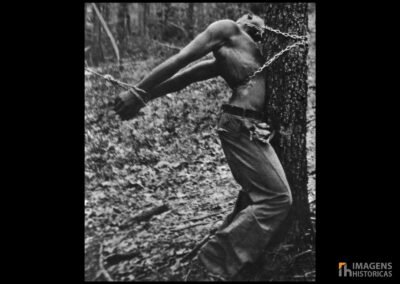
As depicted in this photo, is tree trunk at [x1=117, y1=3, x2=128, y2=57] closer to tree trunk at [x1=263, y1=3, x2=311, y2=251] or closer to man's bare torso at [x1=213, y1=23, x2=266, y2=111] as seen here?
man's bare torso at [x1=213, y1=23, x2=266, y2=111]

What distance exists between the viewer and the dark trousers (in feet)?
11.1

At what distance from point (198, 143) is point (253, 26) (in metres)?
1.03

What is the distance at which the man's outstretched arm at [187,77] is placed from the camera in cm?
358

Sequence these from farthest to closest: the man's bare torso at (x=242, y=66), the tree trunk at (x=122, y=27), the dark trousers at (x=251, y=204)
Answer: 1. the tree trunk at (x=122, y=27)
2. the man's bare torso at (x=242, y=66)
3. the dark trousers at (x=251, y=204)

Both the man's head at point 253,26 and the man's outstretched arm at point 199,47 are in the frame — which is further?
the man's head at point 253,26

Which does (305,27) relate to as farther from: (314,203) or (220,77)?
(314,203)

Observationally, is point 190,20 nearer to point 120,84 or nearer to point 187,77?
point 187,77

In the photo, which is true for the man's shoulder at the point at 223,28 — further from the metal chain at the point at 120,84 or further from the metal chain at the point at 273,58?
the metal chain at the point at 120,84

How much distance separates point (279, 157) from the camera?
356 centimetres

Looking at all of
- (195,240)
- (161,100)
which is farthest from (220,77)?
(195,240)

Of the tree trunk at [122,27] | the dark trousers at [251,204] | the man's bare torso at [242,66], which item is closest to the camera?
the dark trousers at [251,204]

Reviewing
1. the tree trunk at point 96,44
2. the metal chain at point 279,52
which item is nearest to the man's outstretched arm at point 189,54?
the metal chain at point 279,52

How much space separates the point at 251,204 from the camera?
3.46 m

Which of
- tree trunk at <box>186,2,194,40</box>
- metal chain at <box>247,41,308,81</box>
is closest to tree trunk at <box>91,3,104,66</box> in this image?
tree trunk at <box>186,2,194,40</box>
